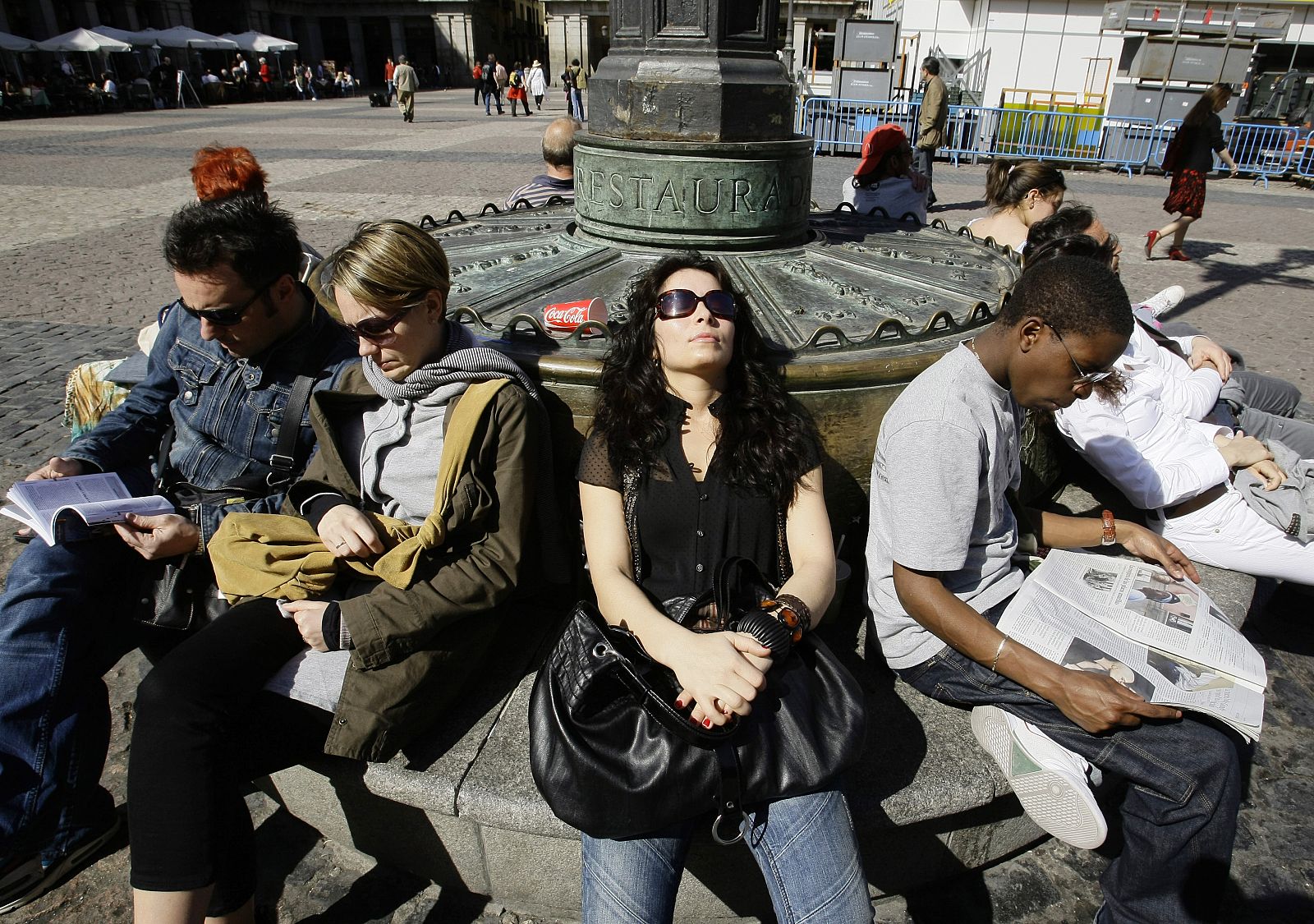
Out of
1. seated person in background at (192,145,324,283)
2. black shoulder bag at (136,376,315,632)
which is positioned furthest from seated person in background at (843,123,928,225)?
black shoulder bag at (136,376,315,632)

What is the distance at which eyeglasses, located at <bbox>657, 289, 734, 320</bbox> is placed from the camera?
2094 mm

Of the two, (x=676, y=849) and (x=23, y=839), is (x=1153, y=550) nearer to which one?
(x=676, y=849)

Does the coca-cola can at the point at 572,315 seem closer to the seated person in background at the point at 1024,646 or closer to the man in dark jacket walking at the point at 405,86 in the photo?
the seated person in background at the point at 1024,646

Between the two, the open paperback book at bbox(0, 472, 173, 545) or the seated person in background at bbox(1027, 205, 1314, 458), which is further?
the seated person in background at bbox(1027, 205, 1314, 458)

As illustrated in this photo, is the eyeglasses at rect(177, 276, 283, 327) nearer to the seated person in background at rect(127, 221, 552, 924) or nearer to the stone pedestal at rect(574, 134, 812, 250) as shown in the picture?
the seated person in background at rect(127, 221, 552, 924)

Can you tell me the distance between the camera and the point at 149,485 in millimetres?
2705

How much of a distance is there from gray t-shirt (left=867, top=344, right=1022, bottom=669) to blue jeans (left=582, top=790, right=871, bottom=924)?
577 millimetres

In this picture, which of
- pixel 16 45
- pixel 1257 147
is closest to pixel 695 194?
pixel 1257 147

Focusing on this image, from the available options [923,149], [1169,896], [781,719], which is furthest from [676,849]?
[923,149]

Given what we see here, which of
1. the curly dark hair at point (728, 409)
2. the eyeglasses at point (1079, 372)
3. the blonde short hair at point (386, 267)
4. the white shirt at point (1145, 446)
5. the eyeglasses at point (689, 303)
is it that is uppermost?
the blonde short hair at point (386, 267)

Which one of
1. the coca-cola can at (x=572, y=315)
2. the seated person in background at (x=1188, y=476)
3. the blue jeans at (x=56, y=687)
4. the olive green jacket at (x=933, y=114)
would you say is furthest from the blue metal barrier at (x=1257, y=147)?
the blue jeans at (x=56, y=687)

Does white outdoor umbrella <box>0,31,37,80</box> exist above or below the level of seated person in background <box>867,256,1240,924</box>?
above

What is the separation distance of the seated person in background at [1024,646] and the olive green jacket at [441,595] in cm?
94

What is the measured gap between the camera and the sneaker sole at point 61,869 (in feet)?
7.02
